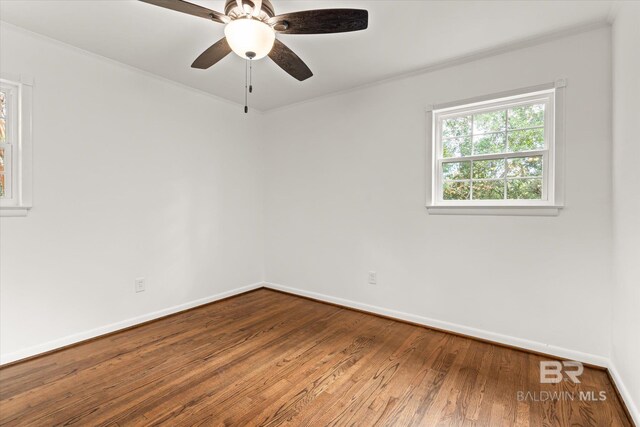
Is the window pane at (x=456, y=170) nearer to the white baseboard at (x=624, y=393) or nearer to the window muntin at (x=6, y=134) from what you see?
the white baseboard at (x=624, y=393)

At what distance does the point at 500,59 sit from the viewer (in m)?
2.59

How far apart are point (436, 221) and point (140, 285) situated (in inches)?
119

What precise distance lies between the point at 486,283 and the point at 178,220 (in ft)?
10.5

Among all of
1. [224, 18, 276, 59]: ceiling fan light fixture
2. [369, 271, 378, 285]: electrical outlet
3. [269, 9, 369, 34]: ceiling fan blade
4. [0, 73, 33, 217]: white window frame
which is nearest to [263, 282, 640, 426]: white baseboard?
[369, 271, 378, 285]: electrical outlet

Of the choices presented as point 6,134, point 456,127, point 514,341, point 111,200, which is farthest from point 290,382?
point 6,134

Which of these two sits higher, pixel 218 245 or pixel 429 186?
pixel 429 186

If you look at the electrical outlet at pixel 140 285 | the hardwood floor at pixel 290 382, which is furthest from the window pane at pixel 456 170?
the electrical outlet at pixel 140 285

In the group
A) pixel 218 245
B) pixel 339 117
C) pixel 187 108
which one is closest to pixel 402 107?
pixel 339 117

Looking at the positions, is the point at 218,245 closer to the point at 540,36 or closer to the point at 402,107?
the point at 402,107

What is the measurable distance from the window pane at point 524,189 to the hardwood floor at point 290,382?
4.28 feet

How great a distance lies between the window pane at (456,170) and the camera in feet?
9.39

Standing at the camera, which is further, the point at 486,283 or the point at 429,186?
the point at 429,186

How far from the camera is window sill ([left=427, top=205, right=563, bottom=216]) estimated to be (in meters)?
2.39

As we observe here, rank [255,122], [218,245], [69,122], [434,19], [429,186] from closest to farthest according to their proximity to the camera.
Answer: [434,19], [69,122], [429,186], [218,245], [255,122]
